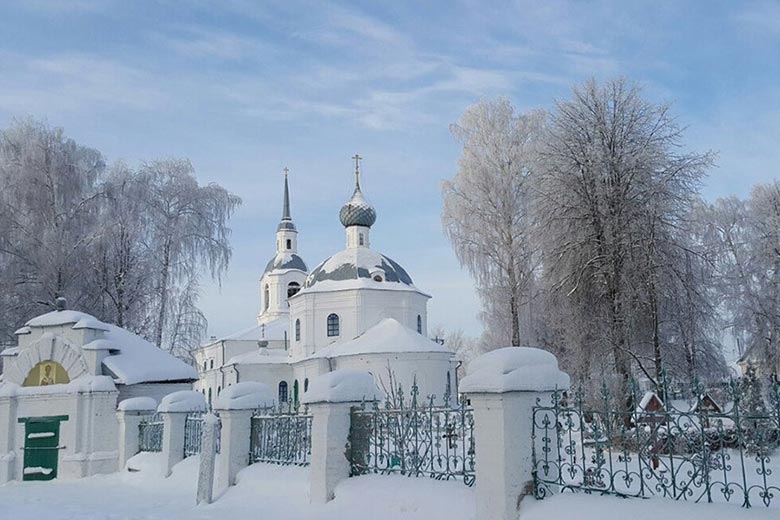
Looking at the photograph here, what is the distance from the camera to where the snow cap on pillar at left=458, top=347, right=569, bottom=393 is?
653 cm

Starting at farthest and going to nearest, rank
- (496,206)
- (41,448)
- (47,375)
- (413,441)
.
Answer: (496,206) < (47,375) < (41,448) < (413,441)

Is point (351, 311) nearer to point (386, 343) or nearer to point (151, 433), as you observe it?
point (386, 343)

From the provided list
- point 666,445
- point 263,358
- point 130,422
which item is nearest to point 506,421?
point 666,445

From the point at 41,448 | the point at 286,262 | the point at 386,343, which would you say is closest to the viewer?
the point at 41,448

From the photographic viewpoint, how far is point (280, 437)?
1053 centimetres

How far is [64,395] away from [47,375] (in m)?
0.79

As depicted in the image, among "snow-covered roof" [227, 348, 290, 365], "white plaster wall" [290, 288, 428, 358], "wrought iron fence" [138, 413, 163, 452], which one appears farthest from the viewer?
"snow-covered roof" [227, 348, 290, 365]

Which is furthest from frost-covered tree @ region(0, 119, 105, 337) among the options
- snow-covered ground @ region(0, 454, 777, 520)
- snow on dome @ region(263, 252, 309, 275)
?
snow on dome @ region(263, 252, 309, 275)

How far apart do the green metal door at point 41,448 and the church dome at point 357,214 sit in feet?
76.2

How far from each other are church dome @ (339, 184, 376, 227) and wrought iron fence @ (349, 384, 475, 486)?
2936 centimetres

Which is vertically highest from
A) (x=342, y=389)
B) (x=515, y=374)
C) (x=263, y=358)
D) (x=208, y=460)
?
(x=263, y=358)

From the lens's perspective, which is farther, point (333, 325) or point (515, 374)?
point (333, 325)

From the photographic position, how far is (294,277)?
5028 centimetres

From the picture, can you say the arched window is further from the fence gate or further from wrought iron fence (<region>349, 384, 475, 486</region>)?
wrought iron fence (<region>349, 384, 475, 486</region>)
